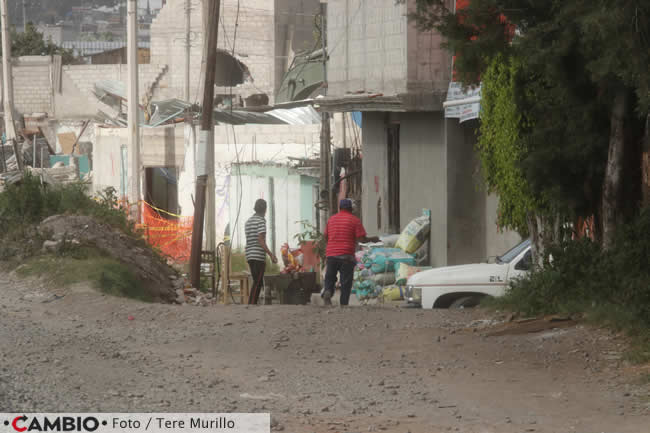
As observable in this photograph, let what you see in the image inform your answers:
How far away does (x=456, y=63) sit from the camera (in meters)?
9.93

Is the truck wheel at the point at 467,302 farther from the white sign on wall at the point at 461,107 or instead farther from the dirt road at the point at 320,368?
the white sign on wall at the point at 461,107

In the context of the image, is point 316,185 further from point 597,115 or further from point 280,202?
point 597,115

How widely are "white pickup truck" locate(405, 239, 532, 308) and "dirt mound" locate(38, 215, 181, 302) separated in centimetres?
392

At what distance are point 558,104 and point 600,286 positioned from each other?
6.39 ft

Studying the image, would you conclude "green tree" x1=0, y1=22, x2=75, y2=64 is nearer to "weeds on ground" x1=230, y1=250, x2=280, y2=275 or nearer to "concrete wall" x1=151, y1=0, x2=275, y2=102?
"concrete wall" x1=151, y1=0, x2=275, y2=102

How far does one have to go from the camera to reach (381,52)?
60.6 feet

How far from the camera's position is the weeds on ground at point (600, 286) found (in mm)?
8977

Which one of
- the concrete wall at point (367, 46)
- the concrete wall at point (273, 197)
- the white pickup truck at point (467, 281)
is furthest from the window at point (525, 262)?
the concrete wall at point (273, 197)

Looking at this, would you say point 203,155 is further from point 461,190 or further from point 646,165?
point 646,165

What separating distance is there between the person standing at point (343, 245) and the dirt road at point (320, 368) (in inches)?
67.4

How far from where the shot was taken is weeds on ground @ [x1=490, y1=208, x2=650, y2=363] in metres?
8.98

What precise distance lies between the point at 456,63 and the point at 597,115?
4.99 feet

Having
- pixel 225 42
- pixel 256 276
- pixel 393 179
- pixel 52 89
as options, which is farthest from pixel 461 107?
pixel 52 89

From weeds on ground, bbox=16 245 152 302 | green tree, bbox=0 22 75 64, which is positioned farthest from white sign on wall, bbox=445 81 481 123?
green tree, bbox=0 22 75 64
